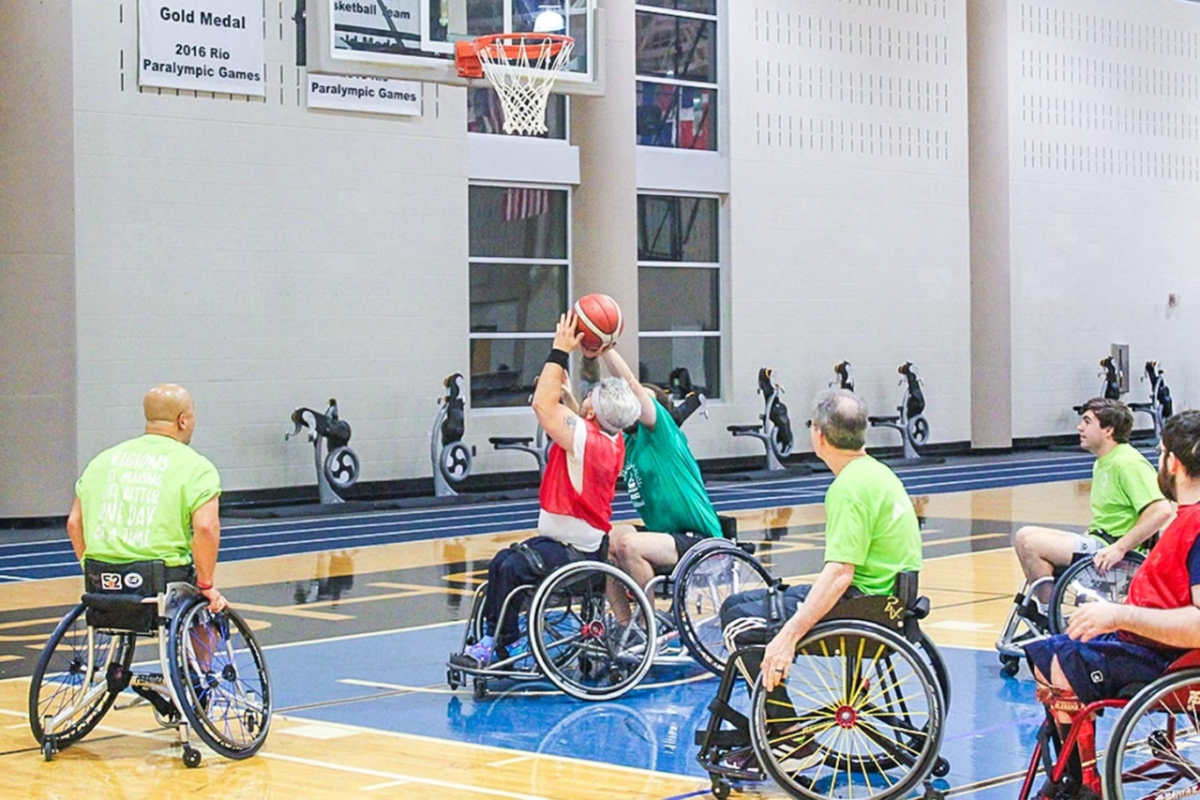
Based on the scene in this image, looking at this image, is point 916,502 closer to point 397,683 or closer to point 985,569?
point 985,569

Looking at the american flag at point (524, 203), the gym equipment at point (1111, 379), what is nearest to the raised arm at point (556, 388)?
the american flag at point (524, 203)

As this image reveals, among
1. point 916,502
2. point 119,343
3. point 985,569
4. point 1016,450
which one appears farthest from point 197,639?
point 1016,450

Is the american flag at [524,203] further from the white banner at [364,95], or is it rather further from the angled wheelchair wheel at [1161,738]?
the angled wheelchair wheel at [1161,738]

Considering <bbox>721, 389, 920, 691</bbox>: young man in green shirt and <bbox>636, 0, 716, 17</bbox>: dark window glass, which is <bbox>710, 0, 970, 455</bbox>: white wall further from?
<bbox>721, 389, 920, 691</bbox>: young man in green shirt

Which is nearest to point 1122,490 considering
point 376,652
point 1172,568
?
point 1172,568

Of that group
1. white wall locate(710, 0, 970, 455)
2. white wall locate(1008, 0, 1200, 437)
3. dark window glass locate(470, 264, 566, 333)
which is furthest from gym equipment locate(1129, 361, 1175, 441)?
dark window glass locate(470, 264, 566, 333)

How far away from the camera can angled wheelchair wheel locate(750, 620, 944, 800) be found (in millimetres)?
5328

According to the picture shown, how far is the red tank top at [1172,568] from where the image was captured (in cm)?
477

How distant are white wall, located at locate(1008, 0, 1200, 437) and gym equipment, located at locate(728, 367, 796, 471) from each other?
5182 mm

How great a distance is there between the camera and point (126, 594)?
6219 mm

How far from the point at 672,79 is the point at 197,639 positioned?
15.1 meters

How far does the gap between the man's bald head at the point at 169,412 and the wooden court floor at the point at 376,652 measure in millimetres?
1039

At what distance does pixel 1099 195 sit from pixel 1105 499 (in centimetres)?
1901

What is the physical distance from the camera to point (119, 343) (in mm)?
15750
